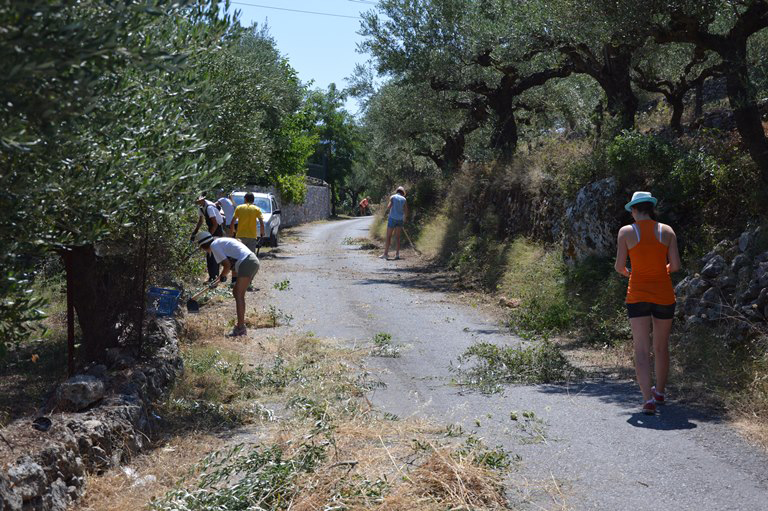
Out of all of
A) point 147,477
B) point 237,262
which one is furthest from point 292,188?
point 147,477

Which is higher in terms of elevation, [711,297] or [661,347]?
[711,297]

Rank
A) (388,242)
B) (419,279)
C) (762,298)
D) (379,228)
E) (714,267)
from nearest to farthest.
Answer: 1. (762,298)
2. (714,267)
3. (419,279)
4. (388,242)
5. (379,228)

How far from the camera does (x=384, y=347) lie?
32.7 feet

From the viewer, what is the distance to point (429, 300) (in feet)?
48.2

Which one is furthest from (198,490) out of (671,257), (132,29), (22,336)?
(671,257)

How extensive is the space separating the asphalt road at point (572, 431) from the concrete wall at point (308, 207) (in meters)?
25.6

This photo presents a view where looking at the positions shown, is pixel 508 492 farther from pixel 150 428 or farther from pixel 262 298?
pixel 262 298

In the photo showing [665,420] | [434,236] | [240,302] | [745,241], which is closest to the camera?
[665,420]

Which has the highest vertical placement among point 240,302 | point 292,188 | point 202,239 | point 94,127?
point 292,188

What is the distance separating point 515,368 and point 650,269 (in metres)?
2.10

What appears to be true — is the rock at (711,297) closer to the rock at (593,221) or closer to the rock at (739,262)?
the rock at (739,262)

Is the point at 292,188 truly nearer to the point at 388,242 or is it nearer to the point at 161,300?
the point at 388,242

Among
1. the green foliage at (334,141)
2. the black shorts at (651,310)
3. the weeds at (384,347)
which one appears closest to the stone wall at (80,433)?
the weeds at (384,347)

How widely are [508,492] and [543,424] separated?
167 centimetres
